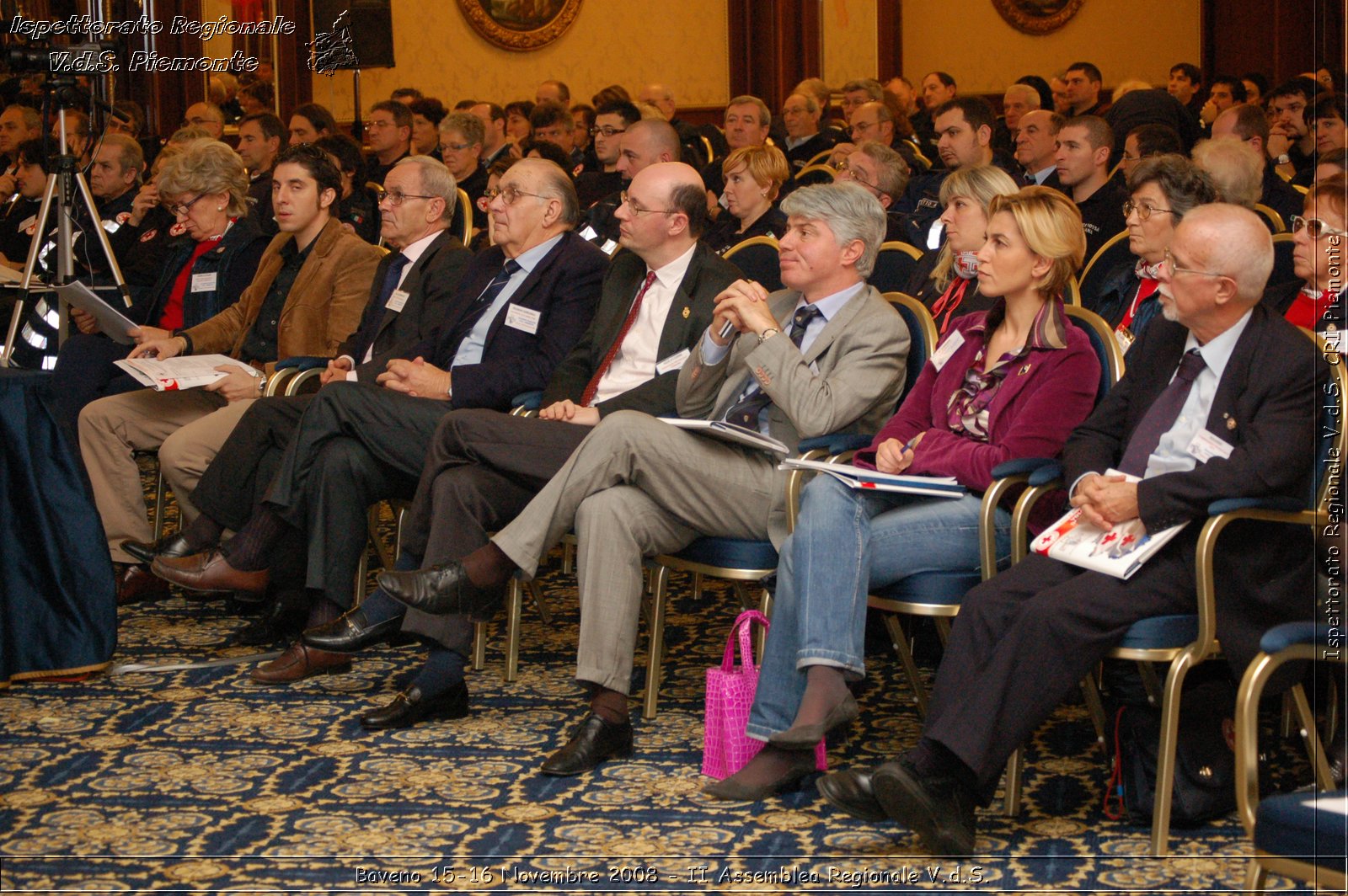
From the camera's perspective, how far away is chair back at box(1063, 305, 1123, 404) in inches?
115

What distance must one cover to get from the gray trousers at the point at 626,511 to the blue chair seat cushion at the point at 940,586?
16.5 inches

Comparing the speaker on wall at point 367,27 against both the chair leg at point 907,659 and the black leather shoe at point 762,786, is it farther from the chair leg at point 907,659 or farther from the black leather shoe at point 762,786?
the black leather shoe at point 762,786

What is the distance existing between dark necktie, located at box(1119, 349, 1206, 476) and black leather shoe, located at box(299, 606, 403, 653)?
1.70m

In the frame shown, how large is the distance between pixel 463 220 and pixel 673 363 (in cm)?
233

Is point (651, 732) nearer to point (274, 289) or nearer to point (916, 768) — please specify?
point (916, 768)

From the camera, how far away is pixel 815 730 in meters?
2.66

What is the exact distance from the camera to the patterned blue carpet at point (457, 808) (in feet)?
8.00

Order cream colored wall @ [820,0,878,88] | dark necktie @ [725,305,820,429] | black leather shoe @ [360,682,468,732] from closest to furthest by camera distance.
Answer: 1. black leather shoe @ [360,682,468,732]
2. dark necktie @ [725,305,820,429]
3. cream colored wall @ [820,0,878,88]

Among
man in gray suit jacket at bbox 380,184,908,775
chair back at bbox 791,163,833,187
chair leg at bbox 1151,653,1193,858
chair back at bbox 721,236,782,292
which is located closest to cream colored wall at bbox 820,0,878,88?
chair back at bbox 791,163,833,187

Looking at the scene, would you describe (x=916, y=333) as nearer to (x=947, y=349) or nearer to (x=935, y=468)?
(x=947, y=349)

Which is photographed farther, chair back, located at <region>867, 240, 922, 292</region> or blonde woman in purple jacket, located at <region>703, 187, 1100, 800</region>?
chair back, located at <region>867, 240, 922, 292</region>

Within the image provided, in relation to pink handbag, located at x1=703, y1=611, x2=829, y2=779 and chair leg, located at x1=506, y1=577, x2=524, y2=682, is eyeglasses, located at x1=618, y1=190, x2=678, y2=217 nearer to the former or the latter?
chair leg, located at x1=506, y1=577, x2=524, y2=682

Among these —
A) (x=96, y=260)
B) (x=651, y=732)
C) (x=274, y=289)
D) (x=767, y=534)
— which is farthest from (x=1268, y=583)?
(x=96, y=260)

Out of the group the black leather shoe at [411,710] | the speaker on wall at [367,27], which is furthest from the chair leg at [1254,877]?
the speaker on wall at [367,27]
